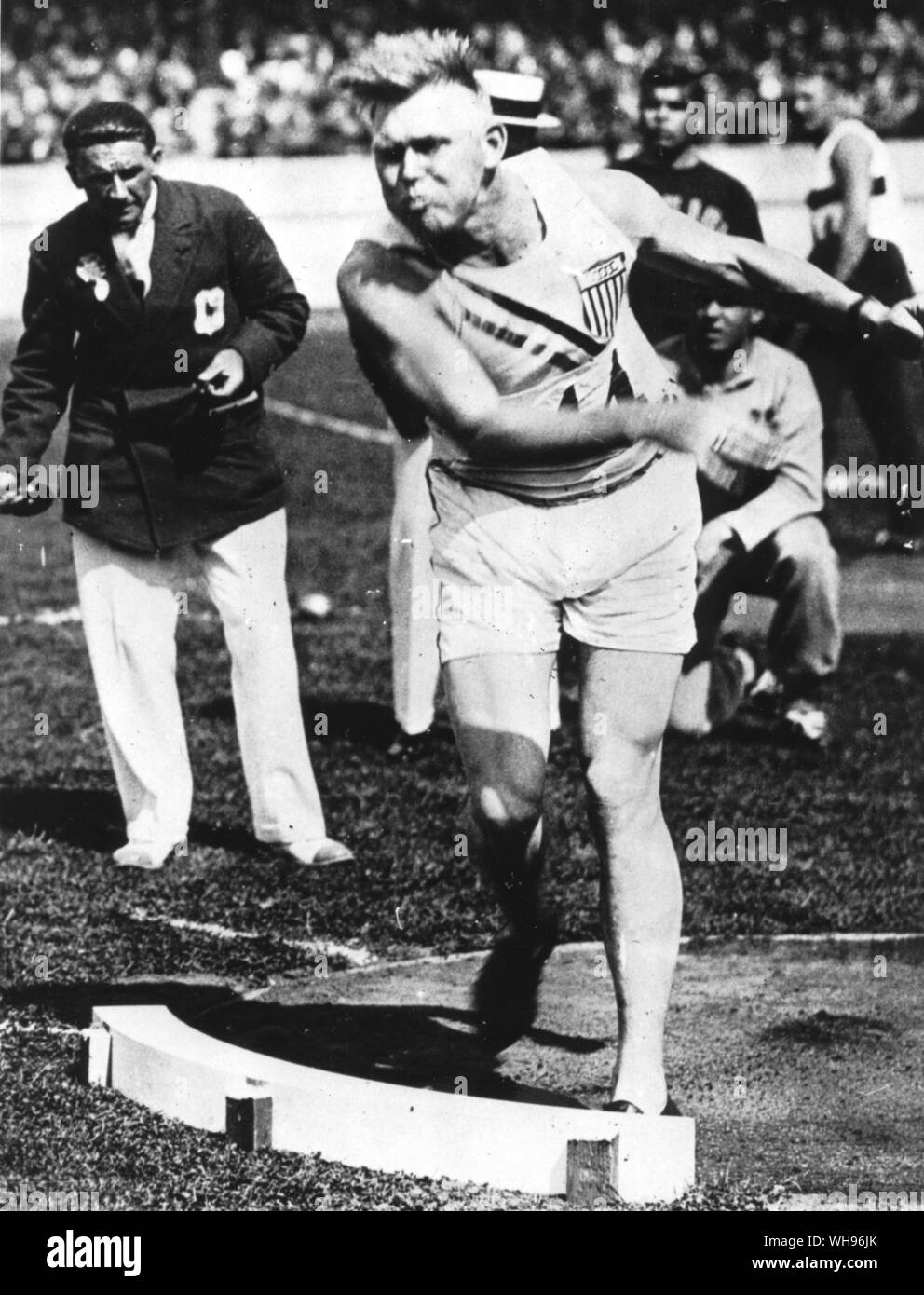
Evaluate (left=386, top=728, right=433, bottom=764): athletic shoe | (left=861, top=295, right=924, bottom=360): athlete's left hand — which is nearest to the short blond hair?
(left=861, top=295, right=924, bottom=360): athlete's left hand

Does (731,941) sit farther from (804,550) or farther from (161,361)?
(804,550)

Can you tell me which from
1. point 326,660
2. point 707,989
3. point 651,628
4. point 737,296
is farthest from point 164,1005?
point 326,660

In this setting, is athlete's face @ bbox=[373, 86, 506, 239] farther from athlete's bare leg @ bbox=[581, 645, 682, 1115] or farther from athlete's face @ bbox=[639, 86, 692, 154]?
athlete's face @ bbox=[639, 86, 692, 154]

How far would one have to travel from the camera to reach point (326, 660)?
32.9 feet

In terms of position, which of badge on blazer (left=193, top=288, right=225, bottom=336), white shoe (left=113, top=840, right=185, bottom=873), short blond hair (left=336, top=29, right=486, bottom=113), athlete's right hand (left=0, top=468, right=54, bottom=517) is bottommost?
white shoe (left=113, top=840, right=185, bottom=873)

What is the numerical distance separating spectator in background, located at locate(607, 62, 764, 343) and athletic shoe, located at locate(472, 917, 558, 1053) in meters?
3.48

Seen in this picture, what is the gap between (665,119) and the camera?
8.55m

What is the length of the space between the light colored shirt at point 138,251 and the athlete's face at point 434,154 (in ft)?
6.87

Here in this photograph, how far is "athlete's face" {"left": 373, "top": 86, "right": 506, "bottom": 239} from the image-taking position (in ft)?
13.9

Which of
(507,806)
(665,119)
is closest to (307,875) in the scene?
(507,806)

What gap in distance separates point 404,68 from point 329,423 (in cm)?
1393

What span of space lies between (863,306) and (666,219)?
1.73 feet

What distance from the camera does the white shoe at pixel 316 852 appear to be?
6.83 metres

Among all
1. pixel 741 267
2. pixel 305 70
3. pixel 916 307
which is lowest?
pixel 916 307
